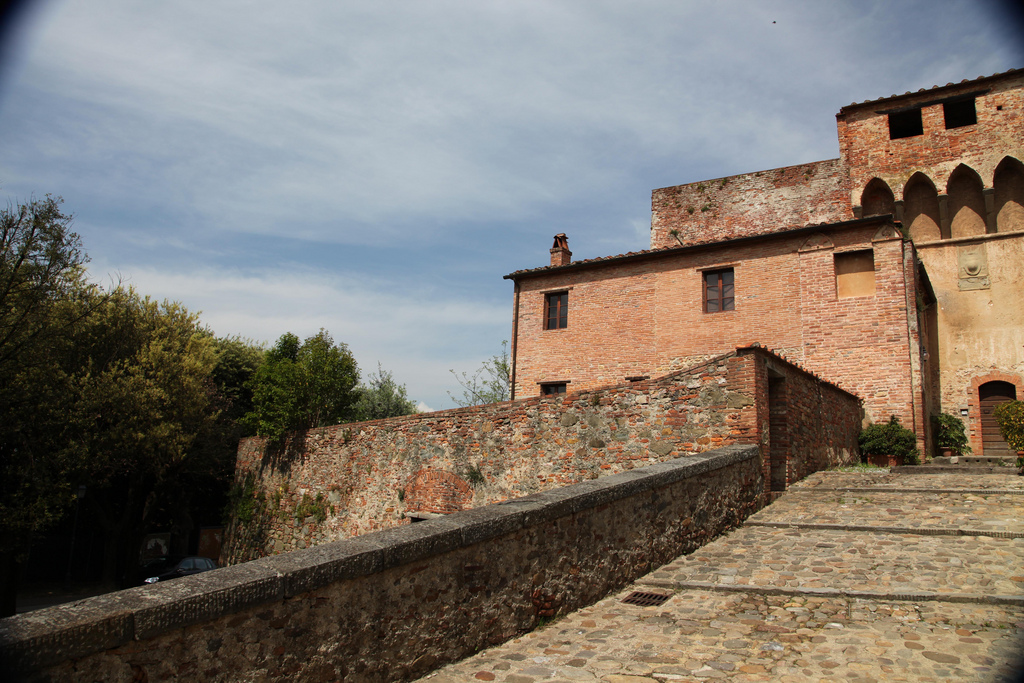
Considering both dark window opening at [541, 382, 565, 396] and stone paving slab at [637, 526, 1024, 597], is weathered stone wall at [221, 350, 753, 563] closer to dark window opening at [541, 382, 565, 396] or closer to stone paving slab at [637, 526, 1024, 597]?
stone paving slab at [637, 526, 1024, 597]

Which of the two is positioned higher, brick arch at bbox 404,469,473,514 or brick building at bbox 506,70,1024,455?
brick building at bbox 506,70,1024,455

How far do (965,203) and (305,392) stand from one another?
67.4ft

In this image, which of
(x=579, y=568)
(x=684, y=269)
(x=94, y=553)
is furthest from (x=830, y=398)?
(x=94, y=553)

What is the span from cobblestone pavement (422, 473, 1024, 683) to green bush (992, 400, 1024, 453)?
3.80m

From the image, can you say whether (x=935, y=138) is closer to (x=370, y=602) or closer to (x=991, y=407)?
(x=991, y=407)

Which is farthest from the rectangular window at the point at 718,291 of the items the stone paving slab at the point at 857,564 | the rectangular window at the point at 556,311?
the stone paving slab at the point at 857,564

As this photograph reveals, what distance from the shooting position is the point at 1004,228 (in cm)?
1769

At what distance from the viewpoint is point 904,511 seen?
7.32 m

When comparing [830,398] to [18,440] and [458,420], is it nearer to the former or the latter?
[458,420]

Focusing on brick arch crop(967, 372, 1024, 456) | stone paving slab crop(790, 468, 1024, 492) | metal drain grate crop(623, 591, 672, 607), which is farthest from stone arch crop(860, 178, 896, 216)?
metal drain grate crop(623, 591, 672, 607)

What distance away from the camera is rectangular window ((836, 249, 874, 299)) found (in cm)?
1497

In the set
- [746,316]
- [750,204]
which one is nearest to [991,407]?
[746,316]

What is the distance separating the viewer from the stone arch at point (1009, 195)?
17.5 meters

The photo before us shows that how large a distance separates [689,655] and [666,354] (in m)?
14.0
